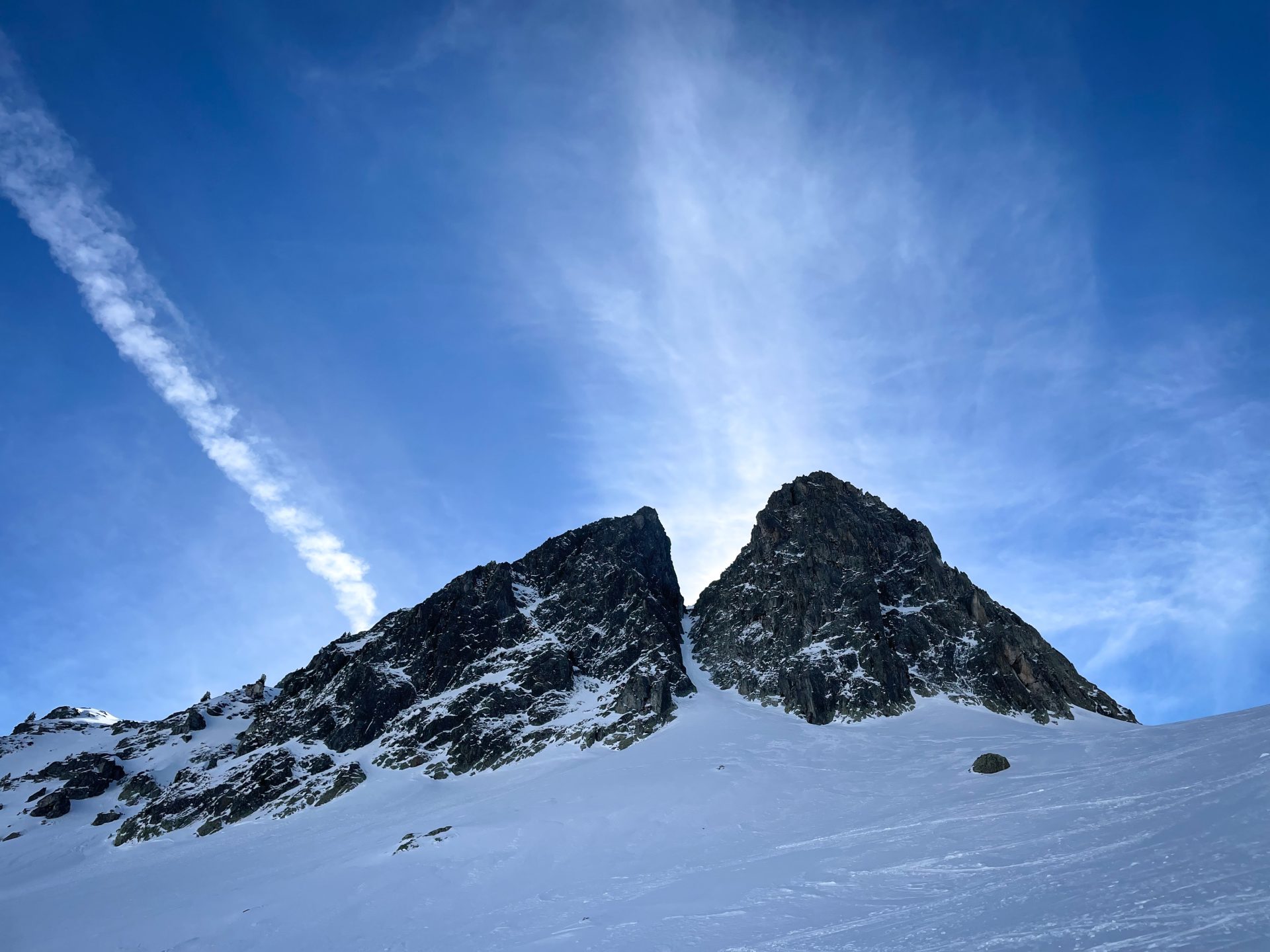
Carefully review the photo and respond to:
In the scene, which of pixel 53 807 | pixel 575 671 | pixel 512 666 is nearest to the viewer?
pixel 53 807

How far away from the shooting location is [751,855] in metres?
28.5

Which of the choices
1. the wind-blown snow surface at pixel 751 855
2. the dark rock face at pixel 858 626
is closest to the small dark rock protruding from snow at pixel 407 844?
the wind-blown snow surface at pixel 751 855

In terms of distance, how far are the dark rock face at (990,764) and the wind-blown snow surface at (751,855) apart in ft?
3.93

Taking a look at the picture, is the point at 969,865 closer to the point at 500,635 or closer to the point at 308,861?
the point at 308,861

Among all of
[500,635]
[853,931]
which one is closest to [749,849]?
[853,931]

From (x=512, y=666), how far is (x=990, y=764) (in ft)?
192

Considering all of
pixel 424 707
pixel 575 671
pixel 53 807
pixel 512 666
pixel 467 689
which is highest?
pixel 512 666

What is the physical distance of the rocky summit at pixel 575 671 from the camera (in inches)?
2677

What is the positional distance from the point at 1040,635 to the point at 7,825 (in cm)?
12830

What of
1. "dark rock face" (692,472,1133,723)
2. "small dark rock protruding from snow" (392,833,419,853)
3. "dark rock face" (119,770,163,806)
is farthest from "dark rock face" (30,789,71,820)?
"dark rock face" (692,472,1133,723)

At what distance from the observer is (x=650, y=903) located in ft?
76.6

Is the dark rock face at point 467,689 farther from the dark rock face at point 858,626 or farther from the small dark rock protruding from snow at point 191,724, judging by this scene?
the dark rock face at point 858,626

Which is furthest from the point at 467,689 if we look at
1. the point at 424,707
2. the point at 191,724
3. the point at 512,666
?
the point at 191,724

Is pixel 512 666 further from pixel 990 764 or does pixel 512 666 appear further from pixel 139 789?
pixel 990 764
